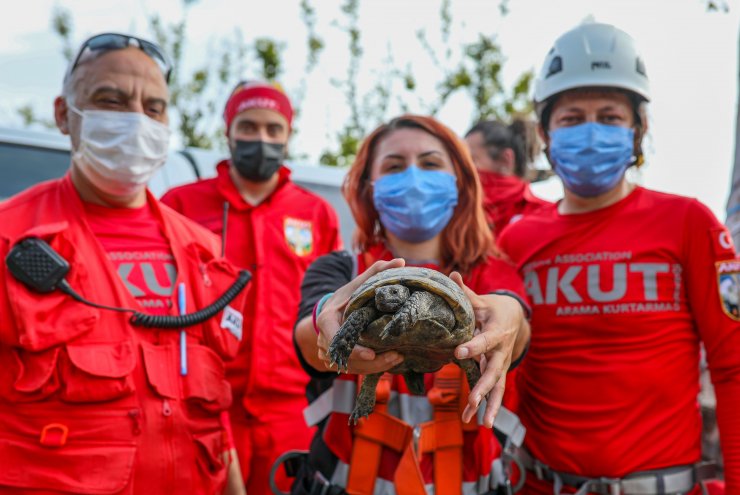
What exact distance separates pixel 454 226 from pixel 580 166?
635mm

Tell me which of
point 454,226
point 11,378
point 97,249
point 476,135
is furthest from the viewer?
point 476,135

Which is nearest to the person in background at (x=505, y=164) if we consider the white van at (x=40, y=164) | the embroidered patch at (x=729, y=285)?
the white van at (x=40, y=164)

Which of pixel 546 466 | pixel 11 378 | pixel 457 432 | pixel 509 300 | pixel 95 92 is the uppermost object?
pixel 95 92

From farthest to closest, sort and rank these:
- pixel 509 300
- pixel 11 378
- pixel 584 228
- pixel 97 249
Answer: pixel 584 228
pixel 97 249
pixel 11 378
pixel 509 300

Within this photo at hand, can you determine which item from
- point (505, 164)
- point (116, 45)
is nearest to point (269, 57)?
point (505, 164)

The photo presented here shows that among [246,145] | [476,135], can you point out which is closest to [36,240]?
[246,145]

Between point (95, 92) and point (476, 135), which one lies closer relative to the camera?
point (95, 92)

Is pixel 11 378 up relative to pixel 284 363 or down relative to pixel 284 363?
up

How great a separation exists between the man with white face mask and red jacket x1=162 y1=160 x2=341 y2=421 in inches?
31.3

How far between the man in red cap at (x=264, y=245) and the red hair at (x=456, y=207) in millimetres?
1183

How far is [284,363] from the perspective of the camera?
3.72 m

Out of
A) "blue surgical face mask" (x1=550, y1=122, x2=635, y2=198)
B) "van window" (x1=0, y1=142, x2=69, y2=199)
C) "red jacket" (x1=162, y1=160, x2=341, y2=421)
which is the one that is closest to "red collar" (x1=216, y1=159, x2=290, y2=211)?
"red jacket" (x1=162, y1=160, x2=341, y2=421)

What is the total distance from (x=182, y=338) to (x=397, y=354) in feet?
3.83

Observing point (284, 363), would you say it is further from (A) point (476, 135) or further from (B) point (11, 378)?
(A) point (476, 135)
